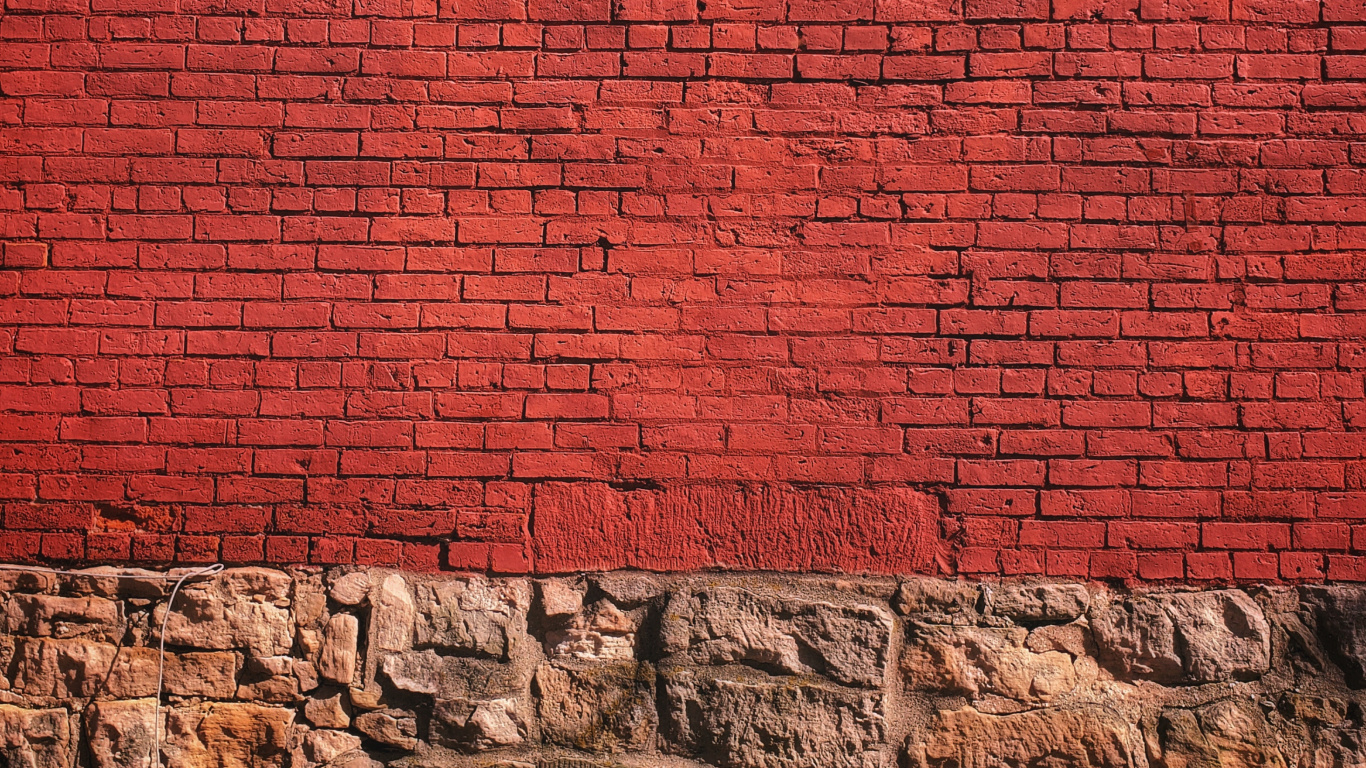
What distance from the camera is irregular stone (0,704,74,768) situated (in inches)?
103

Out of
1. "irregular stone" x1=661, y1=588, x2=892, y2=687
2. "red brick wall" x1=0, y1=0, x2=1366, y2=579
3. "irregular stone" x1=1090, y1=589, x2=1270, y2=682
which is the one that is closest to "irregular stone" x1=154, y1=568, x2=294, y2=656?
"red brick wall" x1=0, y1=0, x2=1366, y2=579

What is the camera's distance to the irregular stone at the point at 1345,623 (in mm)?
2572

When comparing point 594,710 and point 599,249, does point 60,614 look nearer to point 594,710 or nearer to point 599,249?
point 594,710

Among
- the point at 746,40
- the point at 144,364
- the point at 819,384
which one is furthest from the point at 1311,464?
the point at 144,364

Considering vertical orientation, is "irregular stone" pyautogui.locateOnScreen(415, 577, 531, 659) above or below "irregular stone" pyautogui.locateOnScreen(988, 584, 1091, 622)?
below

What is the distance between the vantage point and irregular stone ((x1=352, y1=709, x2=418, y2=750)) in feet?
8.49

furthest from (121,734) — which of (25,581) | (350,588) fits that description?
(350,588)

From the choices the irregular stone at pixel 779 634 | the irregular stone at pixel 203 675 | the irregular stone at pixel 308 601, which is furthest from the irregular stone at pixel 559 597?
the irregular stone at pixel 203 675

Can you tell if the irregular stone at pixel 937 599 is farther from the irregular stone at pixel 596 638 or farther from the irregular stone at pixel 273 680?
the irregular stone at pixel 273 680

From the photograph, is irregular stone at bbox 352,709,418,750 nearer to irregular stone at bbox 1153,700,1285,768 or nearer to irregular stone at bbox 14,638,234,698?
irregular stone at bbox 14,638,234,698

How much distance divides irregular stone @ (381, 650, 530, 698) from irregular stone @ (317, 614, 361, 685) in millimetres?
107

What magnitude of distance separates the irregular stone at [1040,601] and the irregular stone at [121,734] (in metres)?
2.54

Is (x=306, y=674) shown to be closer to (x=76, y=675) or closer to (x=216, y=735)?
(x=216, y=735)

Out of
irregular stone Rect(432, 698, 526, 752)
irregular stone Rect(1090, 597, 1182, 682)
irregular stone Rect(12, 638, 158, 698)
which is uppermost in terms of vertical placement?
irregular stone Rect(1090, 597, 1182, 682)
